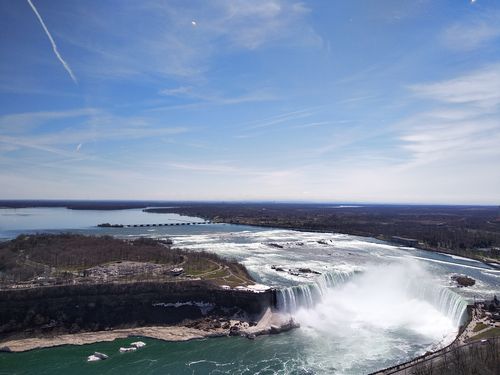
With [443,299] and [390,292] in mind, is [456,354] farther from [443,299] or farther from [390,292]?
[390,292]

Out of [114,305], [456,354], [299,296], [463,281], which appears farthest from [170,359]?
[463,281]

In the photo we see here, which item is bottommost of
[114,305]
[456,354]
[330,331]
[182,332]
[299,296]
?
[330,331]

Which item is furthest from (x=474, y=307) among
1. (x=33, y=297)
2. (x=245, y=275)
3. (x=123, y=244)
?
(x=123, y=244)

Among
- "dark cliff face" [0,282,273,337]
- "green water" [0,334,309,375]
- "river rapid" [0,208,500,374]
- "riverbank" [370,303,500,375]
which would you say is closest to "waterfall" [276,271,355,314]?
"river rapid" [0,208,500,374]

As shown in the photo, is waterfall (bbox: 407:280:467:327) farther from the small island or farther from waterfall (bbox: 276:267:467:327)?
the small island

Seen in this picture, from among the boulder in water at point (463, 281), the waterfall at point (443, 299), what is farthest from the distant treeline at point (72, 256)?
the boulder in water at point (463, 281)

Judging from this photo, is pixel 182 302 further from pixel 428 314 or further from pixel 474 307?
pixel 474 307

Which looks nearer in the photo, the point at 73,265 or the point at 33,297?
the point at 33,297

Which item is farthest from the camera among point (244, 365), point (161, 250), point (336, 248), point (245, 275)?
point (336, 248)
